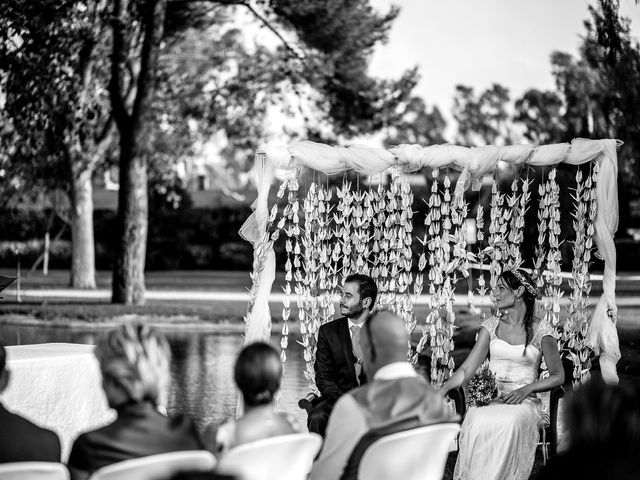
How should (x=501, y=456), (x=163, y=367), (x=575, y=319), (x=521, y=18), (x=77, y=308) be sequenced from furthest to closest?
(x=521, y=18), (x=77, y=308), (x=575, y=319), (x=501, y=456), (x=163, y=367)

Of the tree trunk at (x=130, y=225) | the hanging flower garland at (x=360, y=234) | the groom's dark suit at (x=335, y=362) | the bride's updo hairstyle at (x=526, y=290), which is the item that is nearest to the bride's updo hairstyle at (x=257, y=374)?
the groom's dark suit at (x=335, y=362)

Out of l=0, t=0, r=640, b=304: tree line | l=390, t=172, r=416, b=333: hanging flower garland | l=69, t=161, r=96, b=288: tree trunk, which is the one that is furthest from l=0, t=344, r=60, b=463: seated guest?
l=69, t=161, r=96, b=288: tree trunk

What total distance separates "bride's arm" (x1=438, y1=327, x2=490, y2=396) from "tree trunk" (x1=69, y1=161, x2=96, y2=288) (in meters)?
21.5

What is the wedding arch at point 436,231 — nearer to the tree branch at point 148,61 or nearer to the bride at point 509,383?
the bride at point 509,383

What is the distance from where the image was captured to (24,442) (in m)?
3.85

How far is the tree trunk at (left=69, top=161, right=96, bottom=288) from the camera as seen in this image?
27797 millimetres

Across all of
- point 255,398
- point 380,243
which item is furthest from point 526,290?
point 255,398

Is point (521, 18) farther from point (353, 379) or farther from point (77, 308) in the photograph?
point (353, 379)

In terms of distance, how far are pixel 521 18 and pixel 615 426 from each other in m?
63.0

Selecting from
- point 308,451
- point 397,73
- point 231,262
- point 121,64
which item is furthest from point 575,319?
point 231,262

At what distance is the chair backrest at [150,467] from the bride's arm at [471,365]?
3950 millimetres

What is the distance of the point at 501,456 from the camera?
6.80 m

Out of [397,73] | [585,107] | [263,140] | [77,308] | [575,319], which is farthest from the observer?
[585,107]

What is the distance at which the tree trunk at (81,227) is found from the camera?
27797mm
